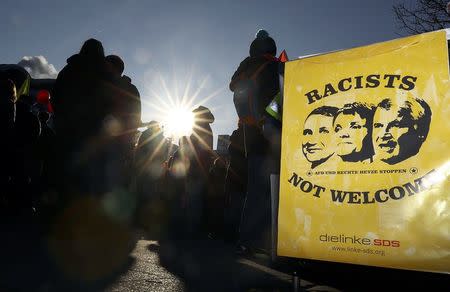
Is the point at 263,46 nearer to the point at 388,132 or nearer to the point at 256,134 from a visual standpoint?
the point at 256,134

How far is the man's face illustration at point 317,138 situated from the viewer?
236cm

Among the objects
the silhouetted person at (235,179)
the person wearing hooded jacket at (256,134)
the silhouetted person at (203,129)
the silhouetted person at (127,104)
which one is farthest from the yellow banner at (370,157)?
the silhouetted person at (203,129)

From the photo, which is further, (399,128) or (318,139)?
(318,139)

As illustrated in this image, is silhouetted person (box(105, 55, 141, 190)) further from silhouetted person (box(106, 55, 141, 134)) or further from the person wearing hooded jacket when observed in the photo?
the person wearing hooded jacket

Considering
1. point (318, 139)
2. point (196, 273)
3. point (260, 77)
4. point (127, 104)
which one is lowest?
point (196, 273)

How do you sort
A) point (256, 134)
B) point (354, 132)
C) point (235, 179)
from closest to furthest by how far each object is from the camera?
1. point (354, 132)
2. point (256, 134)
3. point (235, 179)

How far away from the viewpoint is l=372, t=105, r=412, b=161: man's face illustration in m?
2.18

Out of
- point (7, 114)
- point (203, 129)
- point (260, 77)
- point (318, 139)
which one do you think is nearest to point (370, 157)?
point (318, 139)

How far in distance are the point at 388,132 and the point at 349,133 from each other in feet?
0.67

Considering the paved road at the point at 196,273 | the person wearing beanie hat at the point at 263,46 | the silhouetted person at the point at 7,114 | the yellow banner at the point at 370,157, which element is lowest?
the paved road at the point at 196,273

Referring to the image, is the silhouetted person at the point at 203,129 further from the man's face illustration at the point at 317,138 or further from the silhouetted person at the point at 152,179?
the man's face illustration at the point at 317,138

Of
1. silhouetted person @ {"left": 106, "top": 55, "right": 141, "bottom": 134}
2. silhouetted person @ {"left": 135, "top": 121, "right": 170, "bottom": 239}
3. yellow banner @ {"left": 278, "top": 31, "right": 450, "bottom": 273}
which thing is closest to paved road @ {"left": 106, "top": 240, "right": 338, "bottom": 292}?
yellow banner @ {"left": 278, "top": 31, "right": 450, "bottom": 273}

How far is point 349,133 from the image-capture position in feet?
7.61

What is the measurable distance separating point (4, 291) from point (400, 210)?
2.26 m
